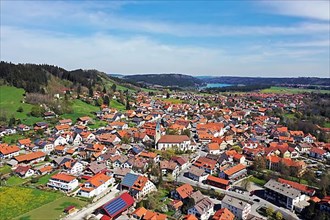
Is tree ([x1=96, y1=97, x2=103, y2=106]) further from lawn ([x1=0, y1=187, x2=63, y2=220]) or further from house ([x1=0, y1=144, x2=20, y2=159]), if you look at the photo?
lawn ([x1=0, y1=187, x2=63, y2=220])

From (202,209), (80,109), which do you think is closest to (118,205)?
(202,209)

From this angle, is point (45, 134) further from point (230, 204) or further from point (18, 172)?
point (230, 204)

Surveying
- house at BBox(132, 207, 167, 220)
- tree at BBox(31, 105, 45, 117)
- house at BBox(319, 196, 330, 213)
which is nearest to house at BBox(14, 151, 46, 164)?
house at BBox(132, 207, 167, 220)

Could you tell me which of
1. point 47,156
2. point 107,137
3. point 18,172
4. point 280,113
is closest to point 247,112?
point 280,113

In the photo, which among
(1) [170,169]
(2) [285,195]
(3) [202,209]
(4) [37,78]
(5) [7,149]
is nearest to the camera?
(3) [202,209]

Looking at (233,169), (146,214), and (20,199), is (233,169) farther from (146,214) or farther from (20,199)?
(20,199)

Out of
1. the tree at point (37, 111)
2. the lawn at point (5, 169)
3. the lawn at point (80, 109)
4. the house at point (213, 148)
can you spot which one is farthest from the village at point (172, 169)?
the lawn at point (80, 109)
